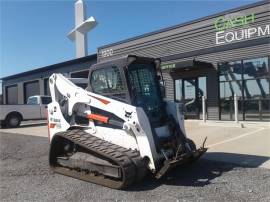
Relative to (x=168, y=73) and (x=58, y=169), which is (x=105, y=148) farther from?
(x=168, y=73)

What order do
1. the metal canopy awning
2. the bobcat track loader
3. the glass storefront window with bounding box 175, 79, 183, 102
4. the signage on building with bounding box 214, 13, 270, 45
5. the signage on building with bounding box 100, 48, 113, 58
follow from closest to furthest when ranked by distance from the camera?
1. the bobcat track loader
2. the signage on building with bounding box 214, 13, 270, 45
3. the metal canopy awning
4. the glass storefront window with bounding box 175, 79, 183, 102
5. the signage on building with bounding box 100, 48, 113, 58

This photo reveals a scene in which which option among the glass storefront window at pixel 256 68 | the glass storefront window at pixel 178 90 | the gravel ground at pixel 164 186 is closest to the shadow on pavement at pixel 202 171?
the gravel ground at pixel 164 186

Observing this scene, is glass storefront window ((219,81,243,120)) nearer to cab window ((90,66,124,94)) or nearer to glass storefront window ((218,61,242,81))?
glass storefront window ((218,61,242,81))

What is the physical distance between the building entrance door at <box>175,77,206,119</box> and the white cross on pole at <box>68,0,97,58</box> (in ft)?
64.3

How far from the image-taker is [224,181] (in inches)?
262

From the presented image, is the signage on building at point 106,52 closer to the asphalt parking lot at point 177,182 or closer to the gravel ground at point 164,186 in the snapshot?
the asphalt parking lot at point 177,182

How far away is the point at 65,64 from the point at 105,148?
27.5 metres

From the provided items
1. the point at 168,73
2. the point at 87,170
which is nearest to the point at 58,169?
the point at 87,170

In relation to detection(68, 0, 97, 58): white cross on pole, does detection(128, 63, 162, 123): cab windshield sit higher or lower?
lower

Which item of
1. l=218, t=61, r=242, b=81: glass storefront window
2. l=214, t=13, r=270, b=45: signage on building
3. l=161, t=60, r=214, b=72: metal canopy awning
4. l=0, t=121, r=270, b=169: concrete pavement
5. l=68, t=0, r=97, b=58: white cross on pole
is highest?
l=68, t=0, r=97, b=58: white cross on pole

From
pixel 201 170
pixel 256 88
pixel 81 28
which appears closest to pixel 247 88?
pixel 256 88

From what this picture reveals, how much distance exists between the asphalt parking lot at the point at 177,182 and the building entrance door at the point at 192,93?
8.94 m

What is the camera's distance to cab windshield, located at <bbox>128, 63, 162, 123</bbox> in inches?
281

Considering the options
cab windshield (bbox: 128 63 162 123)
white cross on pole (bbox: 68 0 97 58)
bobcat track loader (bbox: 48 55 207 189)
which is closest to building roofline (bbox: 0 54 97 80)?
white cross on pole (bbox: 68 0 97 58)
